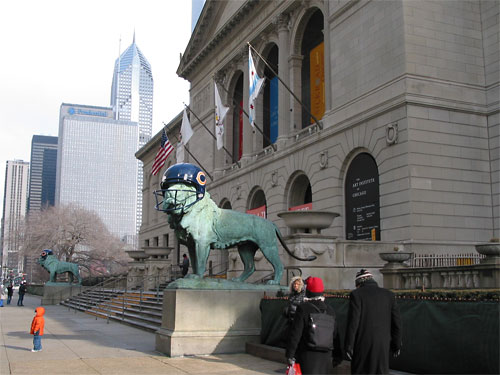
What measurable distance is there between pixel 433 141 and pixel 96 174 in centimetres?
18564

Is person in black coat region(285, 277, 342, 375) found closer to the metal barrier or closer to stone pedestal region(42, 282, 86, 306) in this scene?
the metal barrier

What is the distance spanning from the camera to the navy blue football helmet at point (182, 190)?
1248 centimetres

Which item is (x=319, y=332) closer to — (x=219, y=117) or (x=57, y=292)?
(x=219, y=117)

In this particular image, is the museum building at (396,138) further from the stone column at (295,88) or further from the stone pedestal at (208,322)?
the stone pedestal at (208,322)

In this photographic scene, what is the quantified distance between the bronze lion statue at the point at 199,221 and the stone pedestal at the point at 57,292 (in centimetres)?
3004

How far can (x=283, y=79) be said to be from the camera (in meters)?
35.4

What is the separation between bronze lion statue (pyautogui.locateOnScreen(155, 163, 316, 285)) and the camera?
12589mm

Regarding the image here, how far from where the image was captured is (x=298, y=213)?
1920 centimetres

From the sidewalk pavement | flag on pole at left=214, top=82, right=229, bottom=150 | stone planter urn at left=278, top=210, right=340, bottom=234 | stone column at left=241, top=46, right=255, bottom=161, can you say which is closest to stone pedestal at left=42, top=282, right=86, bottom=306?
flag on pole at left=214, top=82, right=229, bottom=150

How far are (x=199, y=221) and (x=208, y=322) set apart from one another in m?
2.40

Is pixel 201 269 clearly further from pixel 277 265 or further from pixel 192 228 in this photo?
pixel 277 265

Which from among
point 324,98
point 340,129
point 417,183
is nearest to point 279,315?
point 417,183

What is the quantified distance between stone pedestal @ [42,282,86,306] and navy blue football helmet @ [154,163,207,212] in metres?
30.3

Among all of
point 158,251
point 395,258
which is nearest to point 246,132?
point 158,251
